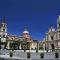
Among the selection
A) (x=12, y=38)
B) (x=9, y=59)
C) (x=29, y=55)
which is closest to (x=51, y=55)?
(x=29, y=55)

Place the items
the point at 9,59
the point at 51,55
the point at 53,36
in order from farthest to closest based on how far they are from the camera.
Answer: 1. the point at 53,36
2. the point at 51,55
3. the point at 9,59

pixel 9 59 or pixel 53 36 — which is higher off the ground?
→ pixel 53 36

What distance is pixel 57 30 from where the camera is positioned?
93.9 meters

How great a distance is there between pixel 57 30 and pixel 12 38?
2674cm

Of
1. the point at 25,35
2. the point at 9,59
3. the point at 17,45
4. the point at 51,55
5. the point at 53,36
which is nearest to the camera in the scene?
the point at 9,59

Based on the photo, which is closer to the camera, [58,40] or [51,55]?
[51,55]

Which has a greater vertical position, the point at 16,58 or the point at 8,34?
the point at 8,34

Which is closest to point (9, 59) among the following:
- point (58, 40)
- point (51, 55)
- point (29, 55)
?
point (29, 55)

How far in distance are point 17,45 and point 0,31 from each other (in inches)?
1082

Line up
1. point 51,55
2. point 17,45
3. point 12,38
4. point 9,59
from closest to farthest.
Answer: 1. point 9,59
2. point 51,55
3. point 17,45
4. point 12,38

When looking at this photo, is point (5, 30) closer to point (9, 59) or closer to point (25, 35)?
point (25, 35)

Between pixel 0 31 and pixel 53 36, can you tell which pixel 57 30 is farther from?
pixel 0 31

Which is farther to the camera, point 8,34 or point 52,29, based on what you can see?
point 8,34

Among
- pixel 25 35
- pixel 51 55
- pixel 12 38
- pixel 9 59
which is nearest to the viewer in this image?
pixel 9 59
